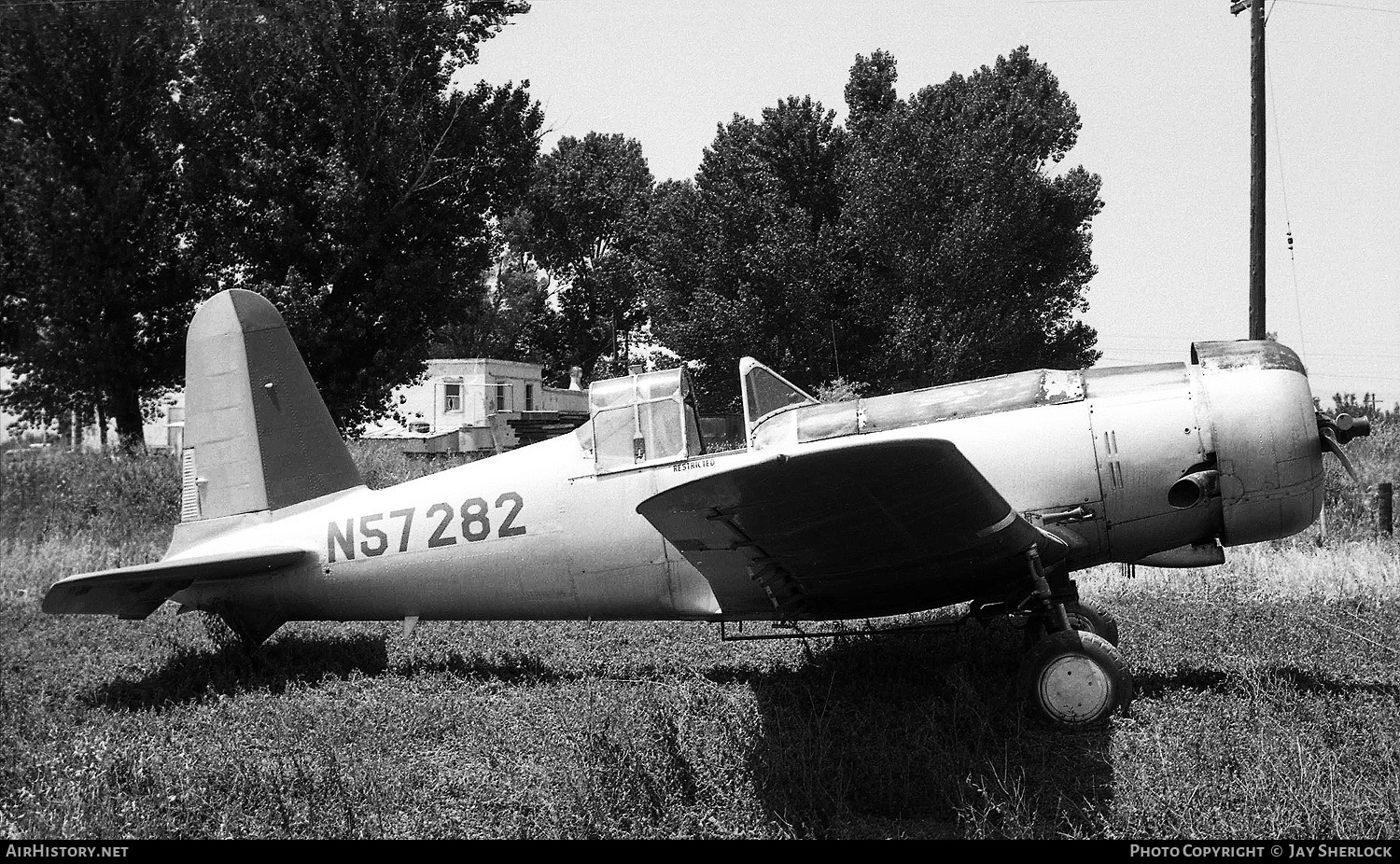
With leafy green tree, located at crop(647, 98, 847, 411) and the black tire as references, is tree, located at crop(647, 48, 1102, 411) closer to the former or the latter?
leafy green tree, located at crop(647, 98, 847, 411)

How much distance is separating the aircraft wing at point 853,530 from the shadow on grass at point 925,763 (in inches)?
21.5

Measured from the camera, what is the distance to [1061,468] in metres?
5.63

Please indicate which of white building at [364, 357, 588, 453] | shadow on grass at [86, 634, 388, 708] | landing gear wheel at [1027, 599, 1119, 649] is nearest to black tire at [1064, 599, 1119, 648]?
landing gear wheel at [1027, 599, 1119, 649]

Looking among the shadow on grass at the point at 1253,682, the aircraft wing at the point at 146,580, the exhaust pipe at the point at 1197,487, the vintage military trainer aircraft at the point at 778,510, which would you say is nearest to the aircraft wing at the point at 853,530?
the vintage military trainer aircraft at the point at 778,510

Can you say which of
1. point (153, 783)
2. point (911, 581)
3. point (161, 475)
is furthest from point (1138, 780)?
point (161, 475)

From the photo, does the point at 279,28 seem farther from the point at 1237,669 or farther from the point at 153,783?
the point at 1237,669

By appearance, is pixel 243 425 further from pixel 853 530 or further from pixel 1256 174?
pixel 1256 174

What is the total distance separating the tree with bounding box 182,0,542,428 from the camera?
754 inches

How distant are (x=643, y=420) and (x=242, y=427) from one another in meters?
3.09

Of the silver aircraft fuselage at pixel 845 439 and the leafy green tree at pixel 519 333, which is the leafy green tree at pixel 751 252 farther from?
the silver aircraft fuselage at pixel 845 439

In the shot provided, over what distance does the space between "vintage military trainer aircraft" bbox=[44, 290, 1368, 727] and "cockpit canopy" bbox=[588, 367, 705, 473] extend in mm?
12

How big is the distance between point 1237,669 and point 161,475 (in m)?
14.1

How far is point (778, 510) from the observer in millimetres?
4492
